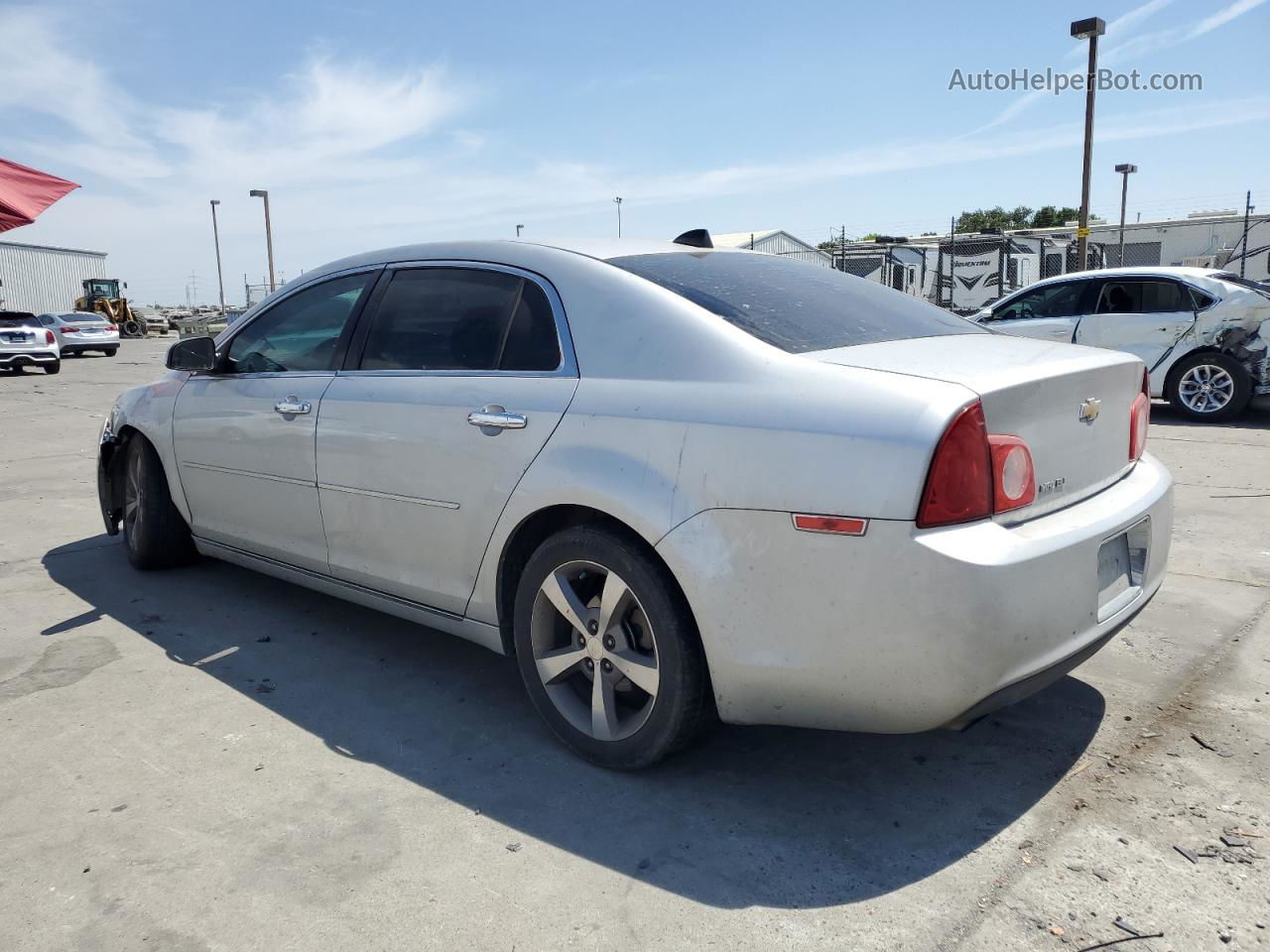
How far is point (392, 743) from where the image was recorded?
3096mm

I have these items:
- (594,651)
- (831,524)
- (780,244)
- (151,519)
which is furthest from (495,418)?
(780,244)

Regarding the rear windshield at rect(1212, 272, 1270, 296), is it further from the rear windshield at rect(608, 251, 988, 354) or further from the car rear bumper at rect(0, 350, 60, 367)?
the car rear bumper at rect(0, 350, 60, 367)

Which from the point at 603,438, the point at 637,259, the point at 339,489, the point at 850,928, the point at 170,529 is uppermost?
the point at 637,259

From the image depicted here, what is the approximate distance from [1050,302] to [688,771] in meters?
8.81

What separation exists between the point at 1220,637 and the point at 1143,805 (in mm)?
1523

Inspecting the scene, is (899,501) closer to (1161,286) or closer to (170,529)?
(170,529)

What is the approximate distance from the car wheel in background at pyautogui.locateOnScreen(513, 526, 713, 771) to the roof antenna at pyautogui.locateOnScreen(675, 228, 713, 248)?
5.09 feet

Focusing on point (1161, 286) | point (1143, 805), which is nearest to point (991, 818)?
point (1143, 805)

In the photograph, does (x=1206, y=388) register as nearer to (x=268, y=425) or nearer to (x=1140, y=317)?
(x=1140, y=317)

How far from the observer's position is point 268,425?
392 centimetres

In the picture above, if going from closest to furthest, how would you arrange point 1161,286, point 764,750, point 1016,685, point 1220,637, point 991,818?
point 1016,685 → point 991,818 → point 764,750 → point 1220,637 → point 1161,286

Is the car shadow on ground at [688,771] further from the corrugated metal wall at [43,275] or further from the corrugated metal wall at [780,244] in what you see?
the corrugated metal wall at [43,275]

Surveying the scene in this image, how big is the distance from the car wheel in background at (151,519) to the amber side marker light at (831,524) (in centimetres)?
357

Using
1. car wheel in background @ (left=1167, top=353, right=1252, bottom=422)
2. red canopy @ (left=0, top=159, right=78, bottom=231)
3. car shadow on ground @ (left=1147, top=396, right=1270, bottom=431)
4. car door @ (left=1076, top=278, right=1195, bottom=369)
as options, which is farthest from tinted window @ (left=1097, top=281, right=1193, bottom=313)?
red canopy @ (left=0, top=159, right=78, bottom=231)
